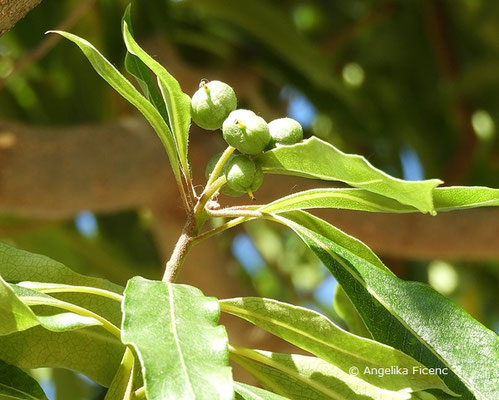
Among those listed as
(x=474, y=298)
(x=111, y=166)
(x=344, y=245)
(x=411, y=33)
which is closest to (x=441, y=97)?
(x=411, y=33)

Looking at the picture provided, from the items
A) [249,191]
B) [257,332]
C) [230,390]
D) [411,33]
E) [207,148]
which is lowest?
[230,390]

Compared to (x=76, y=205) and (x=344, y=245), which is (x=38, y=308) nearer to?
(x=344, y=245)

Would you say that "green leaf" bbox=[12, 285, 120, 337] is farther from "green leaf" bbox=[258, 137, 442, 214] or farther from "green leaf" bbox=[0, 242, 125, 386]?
"green leaf" bbox=[258, 137, 442, 214]

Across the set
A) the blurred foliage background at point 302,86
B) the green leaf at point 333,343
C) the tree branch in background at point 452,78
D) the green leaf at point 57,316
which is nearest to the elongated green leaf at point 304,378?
the green leaf at point 333,343

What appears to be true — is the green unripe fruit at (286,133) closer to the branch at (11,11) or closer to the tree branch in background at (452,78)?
the branch at (11,11)

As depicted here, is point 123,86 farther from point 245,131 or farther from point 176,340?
point 176,340

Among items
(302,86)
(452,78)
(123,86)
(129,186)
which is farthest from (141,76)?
(452,78)
